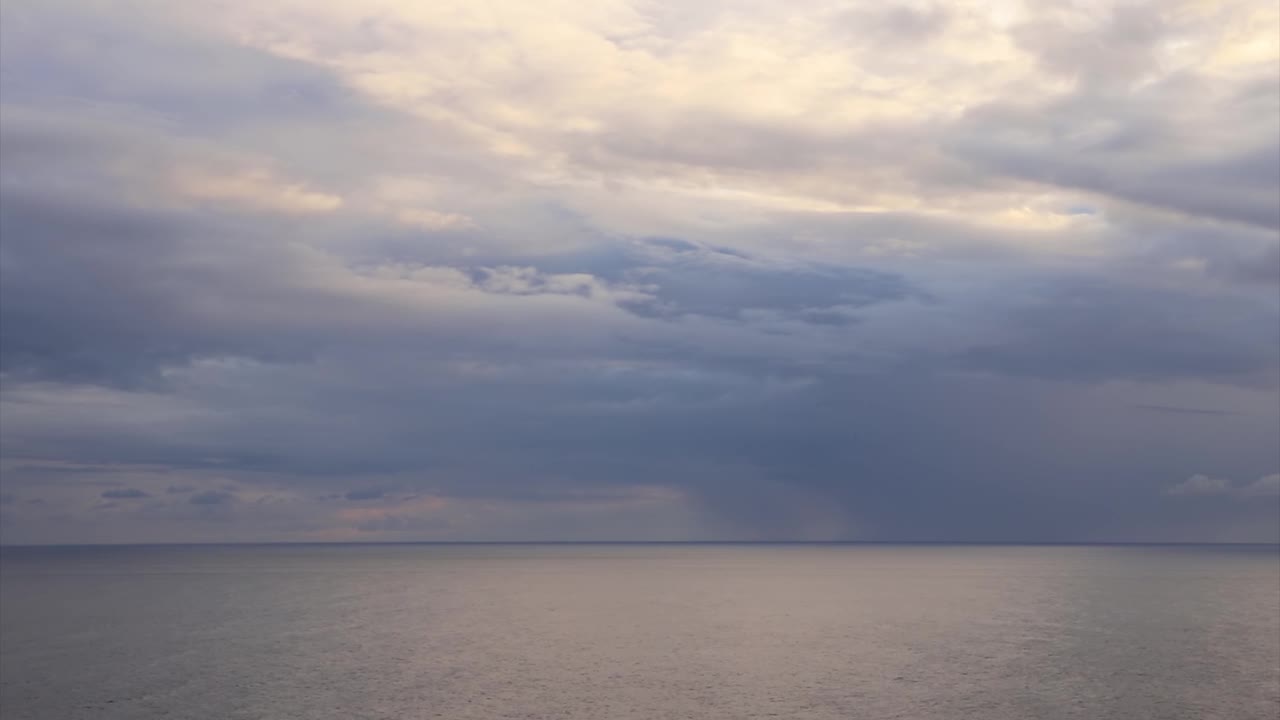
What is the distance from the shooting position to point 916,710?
7081cm

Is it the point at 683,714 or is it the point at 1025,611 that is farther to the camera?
the point at 1025,611

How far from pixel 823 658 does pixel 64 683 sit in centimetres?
5949

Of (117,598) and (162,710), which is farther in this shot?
(117,598)

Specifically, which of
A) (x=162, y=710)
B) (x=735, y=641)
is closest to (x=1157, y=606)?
(x=735, y=641)

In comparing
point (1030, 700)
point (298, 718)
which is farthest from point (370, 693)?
point (1030, 700)

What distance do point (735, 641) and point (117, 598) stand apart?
113 meters

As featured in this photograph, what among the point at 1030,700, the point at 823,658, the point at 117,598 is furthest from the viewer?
the point at 117,598

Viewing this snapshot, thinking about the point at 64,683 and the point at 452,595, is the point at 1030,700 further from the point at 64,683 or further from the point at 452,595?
the point at 452,595

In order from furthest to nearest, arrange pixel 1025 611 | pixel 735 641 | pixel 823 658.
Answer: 1. pixel 1025 611
2. pixel 735 641
3. pixel 823 658

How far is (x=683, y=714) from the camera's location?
69750 millimetres

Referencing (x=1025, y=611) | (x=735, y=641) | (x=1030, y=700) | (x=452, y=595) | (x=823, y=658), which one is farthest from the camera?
(x=452, y=595)

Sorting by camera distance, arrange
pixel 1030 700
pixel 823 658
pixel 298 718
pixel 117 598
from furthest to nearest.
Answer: pixel 117 598, pixel 823 658, pixel 1030 700, pixel 298 718

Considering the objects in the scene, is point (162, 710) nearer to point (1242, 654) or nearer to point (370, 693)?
point (370, 693)

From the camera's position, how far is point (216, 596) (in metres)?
184
